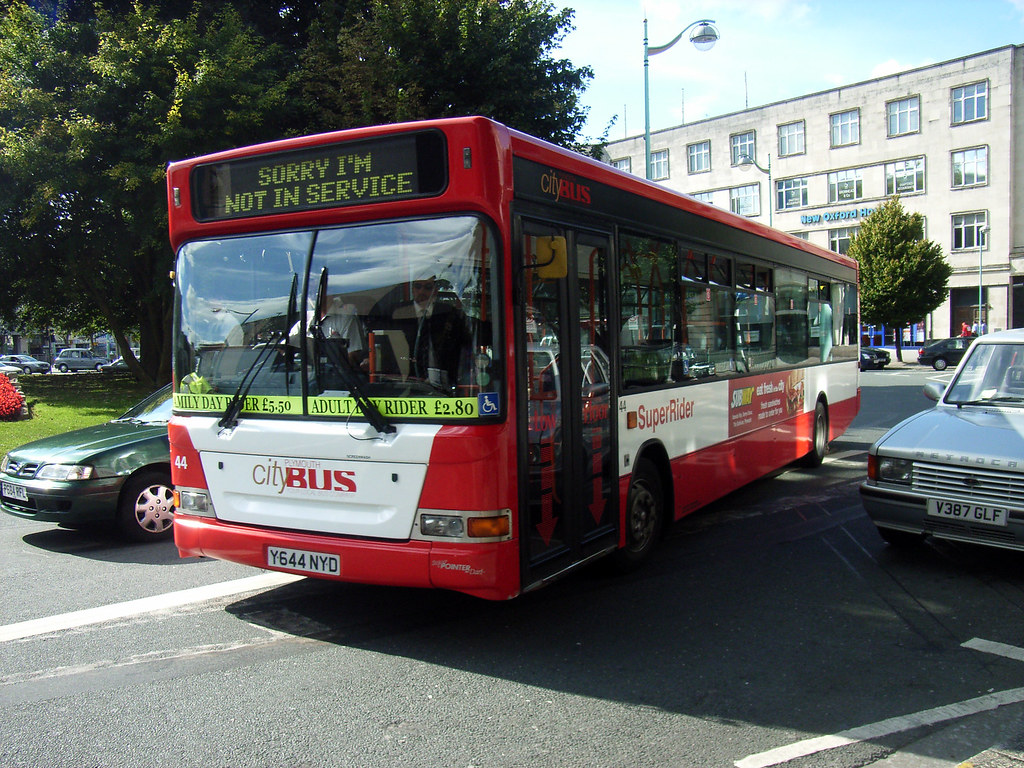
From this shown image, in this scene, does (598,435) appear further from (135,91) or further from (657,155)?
(657,155)

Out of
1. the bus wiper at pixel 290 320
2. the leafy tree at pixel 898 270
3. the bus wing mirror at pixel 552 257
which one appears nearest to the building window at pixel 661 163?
the leafy tree at pixel 898 270

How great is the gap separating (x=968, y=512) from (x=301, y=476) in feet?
15.0

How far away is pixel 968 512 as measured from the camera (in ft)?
19.1

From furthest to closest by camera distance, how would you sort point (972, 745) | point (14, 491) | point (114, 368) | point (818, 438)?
point (114, 368)
point (818, 438)
point (14, 491)
point (972, 745)

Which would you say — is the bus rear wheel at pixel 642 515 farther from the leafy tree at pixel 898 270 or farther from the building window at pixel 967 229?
the building window at pixel 967 229

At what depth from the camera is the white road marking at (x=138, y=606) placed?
16.9 ft

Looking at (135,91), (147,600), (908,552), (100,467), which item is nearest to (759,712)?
(908,552)

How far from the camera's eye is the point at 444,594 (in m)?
5.74

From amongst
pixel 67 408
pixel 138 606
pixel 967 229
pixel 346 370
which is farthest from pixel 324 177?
pixel 967 229

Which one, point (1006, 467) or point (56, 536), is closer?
point (1006, 467)

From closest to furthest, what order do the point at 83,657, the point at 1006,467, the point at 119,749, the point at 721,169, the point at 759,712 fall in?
the point at 119,749 < the point at 759,712 < the point at 83,657 < the point at 1006,467 < the point at 721,169

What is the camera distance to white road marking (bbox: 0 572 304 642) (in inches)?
203

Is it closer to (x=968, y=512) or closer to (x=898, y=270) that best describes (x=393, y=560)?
(x=968, y=512)

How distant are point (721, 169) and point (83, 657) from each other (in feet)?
199
